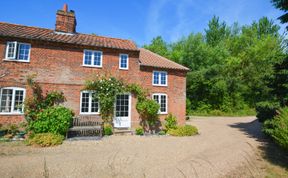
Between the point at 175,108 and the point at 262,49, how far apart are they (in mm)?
29143

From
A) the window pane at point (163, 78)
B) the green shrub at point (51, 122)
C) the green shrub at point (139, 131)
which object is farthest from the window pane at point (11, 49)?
the window pane at point (163, 78)

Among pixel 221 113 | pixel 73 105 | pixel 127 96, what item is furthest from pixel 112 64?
pixel 221 113

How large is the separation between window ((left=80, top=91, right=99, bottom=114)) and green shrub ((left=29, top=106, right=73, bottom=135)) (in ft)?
6.03

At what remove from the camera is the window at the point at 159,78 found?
53.1 feet

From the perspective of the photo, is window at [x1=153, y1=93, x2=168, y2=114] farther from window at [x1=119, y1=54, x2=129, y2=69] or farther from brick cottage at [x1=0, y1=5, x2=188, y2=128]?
window at [x1=119, y1=54, x2=129, y2=69]

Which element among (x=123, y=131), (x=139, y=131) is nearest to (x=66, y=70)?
(x=123, y=131)

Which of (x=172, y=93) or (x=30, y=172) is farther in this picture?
(x=172, y=93)

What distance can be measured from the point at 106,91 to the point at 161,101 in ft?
16.8

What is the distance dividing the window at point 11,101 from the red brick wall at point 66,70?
361 millimetres

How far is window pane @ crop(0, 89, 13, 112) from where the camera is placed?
12086mm

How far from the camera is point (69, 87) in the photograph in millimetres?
13586

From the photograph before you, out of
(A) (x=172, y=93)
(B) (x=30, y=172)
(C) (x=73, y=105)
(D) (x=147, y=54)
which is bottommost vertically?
(B) (x=30, y=172)

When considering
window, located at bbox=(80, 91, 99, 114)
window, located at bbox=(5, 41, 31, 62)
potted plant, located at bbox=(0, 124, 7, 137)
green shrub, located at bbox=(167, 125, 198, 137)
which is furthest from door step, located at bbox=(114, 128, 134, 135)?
window, located at bbox=(5, 41, 31, 62)

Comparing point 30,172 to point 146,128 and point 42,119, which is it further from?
point 146,128
